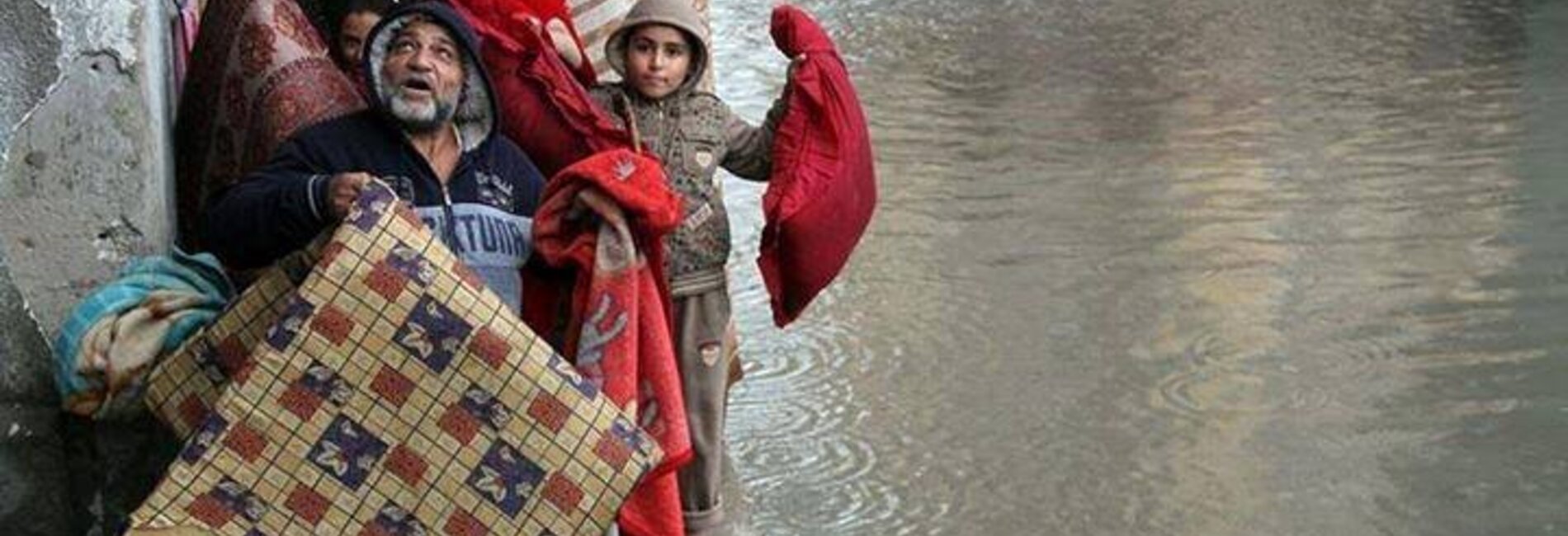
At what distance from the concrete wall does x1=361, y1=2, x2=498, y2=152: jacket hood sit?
0.42 metres

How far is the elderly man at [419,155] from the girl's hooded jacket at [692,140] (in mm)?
859

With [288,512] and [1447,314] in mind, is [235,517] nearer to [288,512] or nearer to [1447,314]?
[288,512]

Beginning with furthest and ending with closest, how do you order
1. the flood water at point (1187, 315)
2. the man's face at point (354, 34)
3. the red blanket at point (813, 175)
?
the flood water at point (1187, 315) < the man's face at point (354, 34) < the red blanket at point (813, 175)

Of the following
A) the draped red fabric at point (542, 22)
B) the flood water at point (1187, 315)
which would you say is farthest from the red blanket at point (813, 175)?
the flood water at point (1187, 315)

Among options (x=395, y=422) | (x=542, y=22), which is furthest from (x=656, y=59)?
(x=395, y=422)

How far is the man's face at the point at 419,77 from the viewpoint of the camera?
15.0ft

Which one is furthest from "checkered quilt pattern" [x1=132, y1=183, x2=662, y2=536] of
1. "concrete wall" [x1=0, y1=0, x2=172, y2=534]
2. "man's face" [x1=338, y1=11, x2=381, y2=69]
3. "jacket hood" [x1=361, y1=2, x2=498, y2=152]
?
"man's face" [x1=338, y1=11, x2=381, y2=69]

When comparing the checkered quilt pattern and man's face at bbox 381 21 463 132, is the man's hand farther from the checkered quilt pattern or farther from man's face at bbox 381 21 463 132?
man's face at bbox 381 21 463 132

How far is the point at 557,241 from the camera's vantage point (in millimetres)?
4617

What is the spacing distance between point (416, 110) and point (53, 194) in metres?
0.62

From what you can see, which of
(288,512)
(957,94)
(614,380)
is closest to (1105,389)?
(614,380)

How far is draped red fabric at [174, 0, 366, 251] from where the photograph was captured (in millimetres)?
5051

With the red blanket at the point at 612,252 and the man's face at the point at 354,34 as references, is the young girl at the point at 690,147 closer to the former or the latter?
the man's face at the point at 354,34

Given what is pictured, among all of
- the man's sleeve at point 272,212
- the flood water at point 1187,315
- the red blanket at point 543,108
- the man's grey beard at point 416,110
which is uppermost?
the man's grey beard at point 416,110
